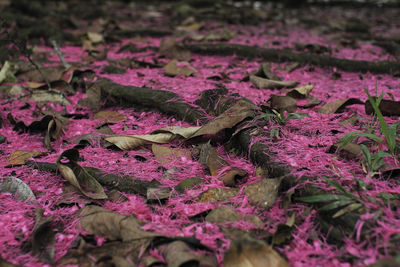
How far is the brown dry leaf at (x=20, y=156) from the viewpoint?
1.90 metres

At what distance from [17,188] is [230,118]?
1.21 metres

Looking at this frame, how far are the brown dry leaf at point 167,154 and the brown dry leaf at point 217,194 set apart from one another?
0.36 meters

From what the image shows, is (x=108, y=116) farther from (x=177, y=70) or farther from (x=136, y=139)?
(x=177, y=70)

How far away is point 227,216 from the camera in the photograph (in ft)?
4.67

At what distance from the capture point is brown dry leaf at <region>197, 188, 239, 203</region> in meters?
1.55

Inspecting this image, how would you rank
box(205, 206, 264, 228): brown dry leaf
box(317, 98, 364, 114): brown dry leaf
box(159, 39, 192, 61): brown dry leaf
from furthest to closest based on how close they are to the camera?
box(159, 39, 192, 61): brown dry leaf
box(317, 98, 364, 114): brown dry leaf
box(205, 206, 264, 228): brown dry leaf

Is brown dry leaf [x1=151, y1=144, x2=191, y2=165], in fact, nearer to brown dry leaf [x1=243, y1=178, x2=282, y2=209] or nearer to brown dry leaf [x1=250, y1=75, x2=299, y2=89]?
brown dry leaf [x1=243, y1=178, x2=282, y2=209]

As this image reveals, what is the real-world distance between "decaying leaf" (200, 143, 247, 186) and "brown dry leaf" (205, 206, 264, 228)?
20cm

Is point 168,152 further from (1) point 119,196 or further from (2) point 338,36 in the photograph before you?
(2) point 338,36

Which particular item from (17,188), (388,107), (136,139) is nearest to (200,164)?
(136,139)

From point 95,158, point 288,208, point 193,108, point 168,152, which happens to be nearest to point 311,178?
point 288,208

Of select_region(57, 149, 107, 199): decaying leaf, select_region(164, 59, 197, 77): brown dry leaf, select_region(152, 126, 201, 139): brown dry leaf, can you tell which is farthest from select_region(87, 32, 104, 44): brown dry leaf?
select_region(57, 149, 107, 199): decaying leaf

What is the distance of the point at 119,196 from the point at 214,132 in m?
0.63

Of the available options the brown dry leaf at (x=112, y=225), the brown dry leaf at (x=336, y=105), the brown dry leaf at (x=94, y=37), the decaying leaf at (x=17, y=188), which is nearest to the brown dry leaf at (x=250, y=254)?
the brown dry leaf at (x=112, y=225)
